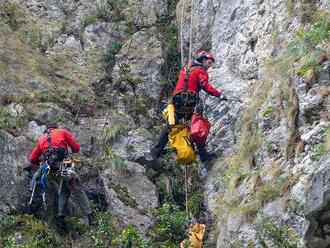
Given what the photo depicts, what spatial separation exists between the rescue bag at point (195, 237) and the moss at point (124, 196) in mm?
1760

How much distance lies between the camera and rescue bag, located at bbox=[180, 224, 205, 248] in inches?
295

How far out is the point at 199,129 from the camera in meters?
9.02

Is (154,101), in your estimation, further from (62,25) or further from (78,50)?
(62,25)

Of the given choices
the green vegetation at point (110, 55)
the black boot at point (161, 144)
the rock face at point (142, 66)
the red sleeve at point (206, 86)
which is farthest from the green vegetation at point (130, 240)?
the green vegetation at point (110, 55)

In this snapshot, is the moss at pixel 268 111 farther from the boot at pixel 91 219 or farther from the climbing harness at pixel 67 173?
the boot at pixel 91 219

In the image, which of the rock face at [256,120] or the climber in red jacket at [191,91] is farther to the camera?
the climber in red jacket at [191,91]

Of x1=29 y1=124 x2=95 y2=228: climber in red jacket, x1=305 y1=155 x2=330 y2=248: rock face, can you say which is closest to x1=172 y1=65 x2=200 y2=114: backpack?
x1=29 y1=124 x2=95 y2=228: climber in red jacket

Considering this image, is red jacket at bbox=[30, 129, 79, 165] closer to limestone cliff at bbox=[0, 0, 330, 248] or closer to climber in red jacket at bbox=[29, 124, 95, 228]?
climber in red jacket at bbox=[29, 124, 95, 228]

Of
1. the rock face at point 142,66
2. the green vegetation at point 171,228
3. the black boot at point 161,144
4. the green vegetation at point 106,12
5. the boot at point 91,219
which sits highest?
the green vegetation at point 106,12

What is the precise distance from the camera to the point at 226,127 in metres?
9.43

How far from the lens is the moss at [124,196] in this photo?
932 centimetres

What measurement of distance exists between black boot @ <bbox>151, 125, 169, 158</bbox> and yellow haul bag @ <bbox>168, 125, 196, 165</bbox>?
0.25 meters

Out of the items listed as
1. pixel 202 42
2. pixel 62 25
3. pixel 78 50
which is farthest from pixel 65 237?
pixel 62 25

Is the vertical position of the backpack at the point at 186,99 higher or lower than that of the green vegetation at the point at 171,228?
higher
